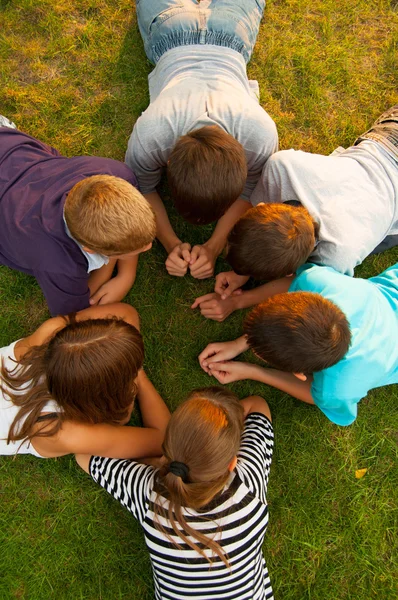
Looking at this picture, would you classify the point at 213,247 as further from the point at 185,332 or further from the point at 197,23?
the point at 197,23

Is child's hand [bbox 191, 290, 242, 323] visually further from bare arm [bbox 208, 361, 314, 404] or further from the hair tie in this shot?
the hair tie

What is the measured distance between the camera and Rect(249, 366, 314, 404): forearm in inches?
84.7

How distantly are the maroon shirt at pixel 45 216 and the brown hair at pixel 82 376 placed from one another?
0.86ft

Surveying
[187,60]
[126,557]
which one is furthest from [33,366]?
[187,60]

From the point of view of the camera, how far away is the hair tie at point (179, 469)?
1.42m

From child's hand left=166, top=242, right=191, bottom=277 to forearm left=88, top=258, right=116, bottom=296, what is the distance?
0.30 metres

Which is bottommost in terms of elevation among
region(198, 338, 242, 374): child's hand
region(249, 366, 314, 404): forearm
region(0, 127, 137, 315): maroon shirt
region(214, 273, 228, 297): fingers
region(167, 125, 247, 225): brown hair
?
region(249, 366, 314, 404): forearm

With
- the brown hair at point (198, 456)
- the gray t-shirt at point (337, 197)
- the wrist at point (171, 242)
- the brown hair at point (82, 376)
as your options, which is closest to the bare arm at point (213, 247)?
the wrist at point (171, 242)

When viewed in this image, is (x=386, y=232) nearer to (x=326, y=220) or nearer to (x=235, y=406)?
(x=326, y=220)

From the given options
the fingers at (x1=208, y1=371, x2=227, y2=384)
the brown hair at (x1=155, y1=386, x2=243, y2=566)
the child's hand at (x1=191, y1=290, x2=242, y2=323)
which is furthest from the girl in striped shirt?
the child's hand at (x1=191, y1=290, x2=242, y2=323)

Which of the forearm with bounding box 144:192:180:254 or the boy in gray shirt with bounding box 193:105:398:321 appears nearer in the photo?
the boy in gray shirt with bounding box 193:105:398:321

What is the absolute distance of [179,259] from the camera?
7.23ft

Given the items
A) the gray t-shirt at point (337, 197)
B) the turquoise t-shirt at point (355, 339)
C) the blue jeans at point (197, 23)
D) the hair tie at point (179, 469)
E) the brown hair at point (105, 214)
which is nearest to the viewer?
the hair tie at point (179, 469)

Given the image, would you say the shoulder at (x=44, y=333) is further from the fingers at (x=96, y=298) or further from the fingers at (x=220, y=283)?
the fingers at (x=220, y=283)
